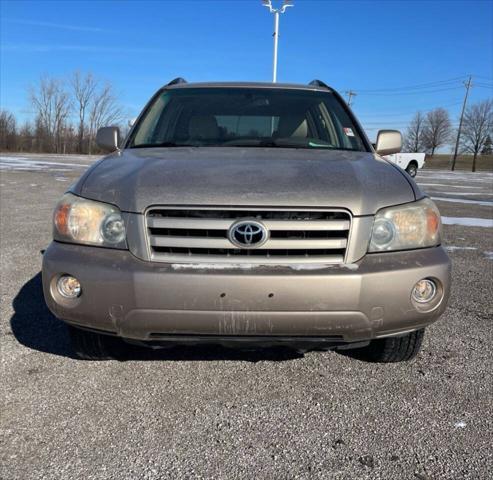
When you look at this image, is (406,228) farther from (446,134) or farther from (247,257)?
(446,134)

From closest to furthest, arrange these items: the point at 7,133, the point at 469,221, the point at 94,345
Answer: the point at 94,345 → the point at 469,221 → the point at 7,133

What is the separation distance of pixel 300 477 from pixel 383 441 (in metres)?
0.47

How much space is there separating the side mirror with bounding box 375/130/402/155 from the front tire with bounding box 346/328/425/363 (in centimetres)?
155

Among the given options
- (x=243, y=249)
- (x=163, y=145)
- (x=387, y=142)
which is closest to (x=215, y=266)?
(x=243, y=249)

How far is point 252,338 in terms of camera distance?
7.43ft

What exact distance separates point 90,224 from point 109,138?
152 centimetres

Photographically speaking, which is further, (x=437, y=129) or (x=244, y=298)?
(x=437, y=129)

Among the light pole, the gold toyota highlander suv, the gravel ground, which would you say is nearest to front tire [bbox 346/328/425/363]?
the gravel ground

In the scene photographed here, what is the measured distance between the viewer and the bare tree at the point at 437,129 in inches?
3150

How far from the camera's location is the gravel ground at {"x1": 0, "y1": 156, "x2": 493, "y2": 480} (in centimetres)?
199

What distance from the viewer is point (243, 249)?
222 centimetres

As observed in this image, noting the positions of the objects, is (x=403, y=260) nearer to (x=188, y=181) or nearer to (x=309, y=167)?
(x=309, y=167)

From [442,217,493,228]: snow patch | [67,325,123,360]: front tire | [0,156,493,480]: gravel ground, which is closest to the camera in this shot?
[0,156,493,480]: gravel ground

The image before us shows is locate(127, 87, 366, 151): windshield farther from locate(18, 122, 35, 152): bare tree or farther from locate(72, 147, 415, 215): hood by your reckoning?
locate(18, 122, 35, 152): bare tree
